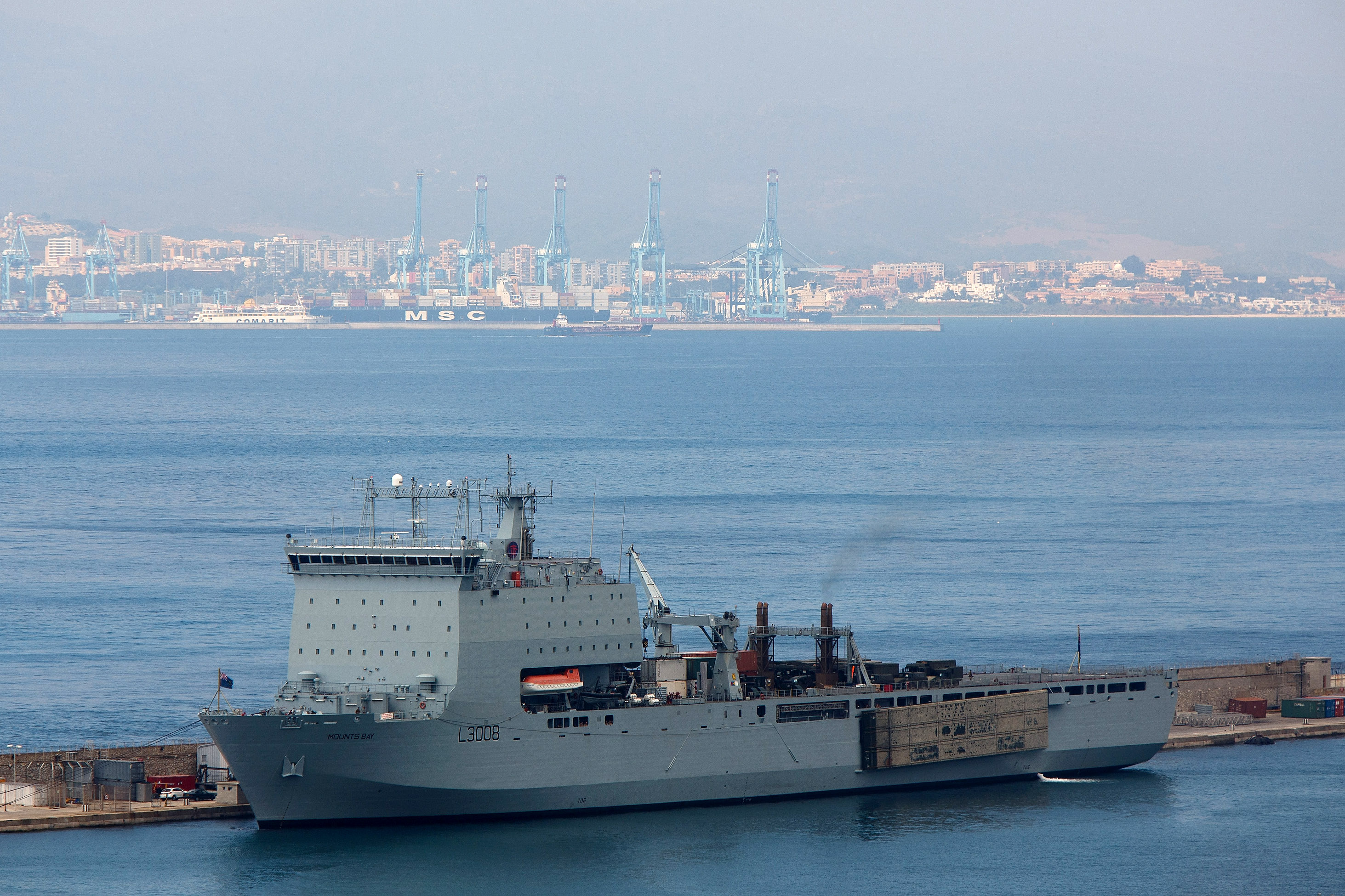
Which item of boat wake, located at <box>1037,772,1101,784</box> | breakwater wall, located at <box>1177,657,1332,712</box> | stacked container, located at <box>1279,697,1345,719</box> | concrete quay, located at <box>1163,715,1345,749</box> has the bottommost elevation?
boat wake, located at <box>1037,772,1101,784</box>

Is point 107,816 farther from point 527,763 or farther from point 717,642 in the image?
point 717,642

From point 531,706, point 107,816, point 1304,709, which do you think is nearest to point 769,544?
point 1304,709

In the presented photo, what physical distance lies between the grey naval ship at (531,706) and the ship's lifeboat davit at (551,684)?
0.04 meters

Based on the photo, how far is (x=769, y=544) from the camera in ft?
243

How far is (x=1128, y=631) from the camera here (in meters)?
60.3

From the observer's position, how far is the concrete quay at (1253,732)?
154 ft

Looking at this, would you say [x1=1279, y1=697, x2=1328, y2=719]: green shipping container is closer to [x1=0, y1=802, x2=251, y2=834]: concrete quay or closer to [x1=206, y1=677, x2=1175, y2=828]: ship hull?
[x1=206, y1=677, x2=1175, y2=828]: ship hull

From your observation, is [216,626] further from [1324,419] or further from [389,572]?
[1324,419]

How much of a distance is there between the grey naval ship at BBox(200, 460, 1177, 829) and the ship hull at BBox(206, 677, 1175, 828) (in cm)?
4

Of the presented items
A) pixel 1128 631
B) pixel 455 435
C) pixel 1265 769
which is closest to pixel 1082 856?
pixel 1265 769

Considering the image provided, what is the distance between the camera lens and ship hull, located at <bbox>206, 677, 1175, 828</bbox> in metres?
35.0

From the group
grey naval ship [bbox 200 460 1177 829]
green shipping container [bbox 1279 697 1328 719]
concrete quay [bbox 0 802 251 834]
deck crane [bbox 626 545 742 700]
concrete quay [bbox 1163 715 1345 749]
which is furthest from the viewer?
green shipping container [bbox 1279 697 1328 719]

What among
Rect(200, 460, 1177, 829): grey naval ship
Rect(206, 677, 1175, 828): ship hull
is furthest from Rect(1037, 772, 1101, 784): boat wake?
Rect(206, 677, 1175, 828): ship hull

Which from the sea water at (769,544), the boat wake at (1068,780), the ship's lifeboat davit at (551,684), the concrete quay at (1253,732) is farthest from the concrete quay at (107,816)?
the concrete quay at (1253,732)
